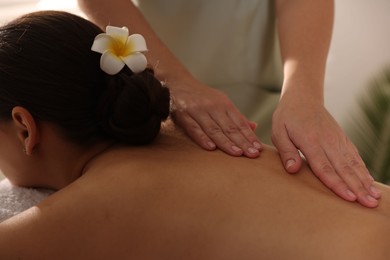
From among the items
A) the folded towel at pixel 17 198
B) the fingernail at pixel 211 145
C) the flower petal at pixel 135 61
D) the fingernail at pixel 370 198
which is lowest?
the fingernail at pixel 370 198

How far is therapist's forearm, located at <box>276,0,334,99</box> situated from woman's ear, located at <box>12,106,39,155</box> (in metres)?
0.58

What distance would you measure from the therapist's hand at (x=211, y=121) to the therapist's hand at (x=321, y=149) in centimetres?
7

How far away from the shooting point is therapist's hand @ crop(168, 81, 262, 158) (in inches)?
49.6

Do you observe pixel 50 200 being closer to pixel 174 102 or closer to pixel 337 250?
pixel 174 102

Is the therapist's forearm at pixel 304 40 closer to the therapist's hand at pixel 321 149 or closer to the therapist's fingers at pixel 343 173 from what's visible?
the therapist's hand at pixel 321 149

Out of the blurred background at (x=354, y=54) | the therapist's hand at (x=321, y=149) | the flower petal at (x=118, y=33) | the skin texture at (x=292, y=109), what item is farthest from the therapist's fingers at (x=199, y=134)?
the blurred background at (x=354, y=54)

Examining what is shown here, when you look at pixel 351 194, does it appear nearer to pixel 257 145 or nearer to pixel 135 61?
pixel 257 145

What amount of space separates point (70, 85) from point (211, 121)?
33 centimetres

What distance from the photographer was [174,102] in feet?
4.50

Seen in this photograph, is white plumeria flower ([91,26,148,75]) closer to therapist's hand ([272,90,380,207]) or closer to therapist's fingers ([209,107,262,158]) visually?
therapist's fingers ([209,107,262,158])

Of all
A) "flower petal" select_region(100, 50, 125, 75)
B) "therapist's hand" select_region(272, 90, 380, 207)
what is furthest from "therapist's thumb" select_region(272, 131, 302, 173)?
"flower petal" select_region(100, 50, 125, 75)

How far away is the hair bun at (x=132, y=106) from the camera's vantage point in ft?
3.80

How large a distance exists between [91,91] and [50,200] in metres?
0.23

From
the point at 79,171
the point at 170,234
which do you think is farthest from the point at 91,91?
the point at 170,234
